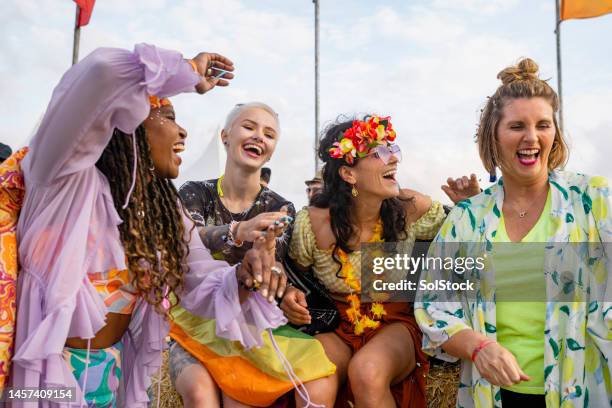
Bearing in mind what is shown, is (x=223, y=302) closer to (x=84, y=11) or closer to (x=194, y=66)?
(x=194, y=66)

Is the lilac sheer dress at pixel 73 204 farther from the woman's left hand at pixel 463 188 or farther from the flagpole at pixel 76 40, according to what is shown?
the flagpole at pixel 76 40

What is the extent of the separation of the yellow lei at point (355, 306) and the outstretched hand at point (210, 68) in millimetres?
1700

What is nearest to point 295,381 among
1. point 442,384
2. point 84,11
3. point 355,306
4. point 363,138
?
point 355,306

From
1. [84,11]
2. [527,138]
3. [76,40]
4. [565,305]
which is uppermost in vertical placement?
[84,11]

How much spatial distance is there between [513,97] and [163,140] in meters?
1.78

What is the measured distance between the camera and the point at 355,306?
12.1 ft

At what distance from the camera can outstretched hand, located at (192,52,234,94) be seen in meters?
2.24

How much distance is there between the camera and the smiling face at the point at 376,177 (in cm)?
389

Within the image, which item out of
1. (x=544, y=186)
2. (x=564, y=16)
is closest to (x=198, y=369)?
(x=544, y=186)

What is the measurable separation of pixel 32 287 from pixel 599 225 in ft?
7.88

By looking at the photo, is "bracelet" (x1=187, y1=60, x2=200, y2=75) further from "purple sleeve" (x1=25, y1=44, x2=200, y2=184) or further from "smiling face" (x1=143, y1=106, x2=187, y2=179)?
"smiling face" (x1=143, y1=106, x2=187, y2=179)

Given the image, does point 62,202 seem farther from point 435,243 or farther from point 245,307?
point 435,243

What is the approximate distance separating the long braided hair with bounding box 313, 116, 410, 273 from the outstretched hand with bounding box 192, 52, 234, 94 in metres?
1.68

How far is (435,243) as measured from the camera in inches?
128
